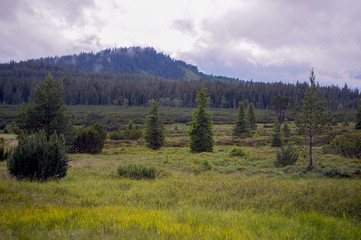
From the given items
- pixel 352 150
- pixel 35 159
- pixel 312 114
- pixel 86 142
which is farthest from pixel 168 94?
pixel 35 159

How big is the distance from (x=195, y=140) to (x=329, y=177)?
1572cm

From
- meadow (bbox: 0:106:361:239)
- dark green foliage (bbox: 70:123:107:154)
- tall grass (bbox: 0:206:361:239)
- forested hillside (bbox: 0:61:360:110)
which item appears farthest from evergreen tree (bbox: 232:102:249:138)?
forested hillside (bbox: 0:61:360:110)

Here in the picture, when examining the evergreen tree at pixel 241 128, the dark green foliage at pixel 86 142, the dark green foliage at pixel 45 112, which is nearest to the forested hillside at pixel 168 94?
the evergreen tree at pixel 241 128

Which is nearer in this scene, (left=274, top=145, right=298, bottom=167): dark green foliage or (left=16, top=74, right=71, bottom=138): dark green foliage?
(left=274, top=145, right=298, bottom=167): dark green foliage

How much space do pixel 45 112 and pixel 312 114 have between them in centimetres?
2498

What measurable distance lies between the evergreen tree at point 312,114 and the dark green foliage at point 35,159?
14396mm

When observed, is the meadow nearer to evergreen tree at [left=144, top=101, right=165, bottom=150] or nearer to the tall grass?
the tall grass

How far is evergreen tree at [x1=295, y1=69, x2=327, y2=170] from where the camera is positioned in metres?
13.1

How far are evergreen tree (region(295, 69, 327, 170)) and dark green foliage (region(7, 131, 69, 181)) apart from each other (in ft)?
47.2

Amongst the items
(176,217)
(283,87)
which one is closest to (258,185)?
(176,217)

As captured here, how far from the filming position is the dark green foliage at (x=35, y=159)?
8375 millimetres

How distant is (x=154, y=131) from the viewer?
3062 cm

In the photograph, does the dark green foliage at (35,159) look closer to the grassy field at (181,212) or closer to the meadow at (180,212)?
the meadow at (180,212)

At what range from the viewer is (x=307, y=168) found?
13508 mm
